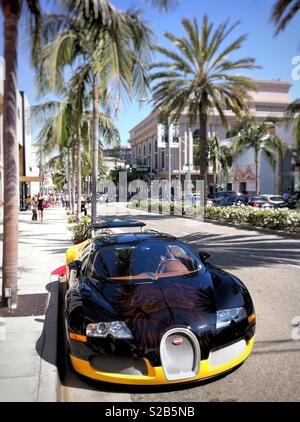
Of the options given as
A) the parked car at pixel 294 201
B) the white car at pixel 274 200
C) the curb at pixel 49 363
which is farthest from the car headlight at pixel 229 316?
the white car at pixel 274 200

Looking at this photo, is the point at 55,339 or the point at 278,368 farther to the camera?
the point at 55,339

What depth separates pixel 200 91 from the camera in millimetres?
22719

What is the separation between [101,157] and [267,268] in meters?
16.7

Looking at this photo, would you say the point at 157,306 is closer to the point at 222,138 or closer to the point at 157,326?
the point at 157,326

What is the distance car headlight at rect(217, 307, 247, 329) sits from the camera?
Answer: 390cm

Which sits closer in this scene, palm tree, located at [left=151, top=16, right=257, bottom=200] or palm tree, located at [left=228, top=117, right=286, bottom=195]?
palm tree, located at [left=151, top=16, right=257, bottom=200]

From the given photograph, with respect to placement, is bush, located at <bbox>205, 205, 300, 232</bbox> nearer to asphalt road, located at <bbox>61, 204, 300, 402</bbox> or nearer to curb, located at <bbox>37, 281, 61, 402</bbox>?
asphalt road, located at <bbox>61, 204, 300, 402</bbox>

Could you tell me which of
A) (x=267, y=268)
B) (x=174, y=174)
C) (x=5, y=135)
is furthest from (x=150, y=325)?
(x=174, y=174)

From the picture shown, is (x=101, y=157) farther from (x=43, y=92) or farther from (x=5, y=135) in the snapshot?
(x=5, y=135)

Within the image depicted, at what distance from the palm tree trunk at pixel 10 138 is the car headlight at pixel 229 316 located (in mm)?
3725

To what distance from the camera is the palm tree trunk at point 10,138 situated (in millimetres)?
6242

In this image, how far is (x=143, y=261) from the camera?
5.17 metres

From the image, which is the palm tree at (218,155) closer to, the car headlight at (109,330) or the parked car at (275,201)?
the parked car at (275,201)

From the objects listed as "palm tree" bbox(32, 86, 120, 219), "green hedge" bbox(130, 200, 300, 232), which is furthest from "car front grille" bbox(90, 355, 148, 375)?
"green hedge" bbox(130, 200, 300, 232)
